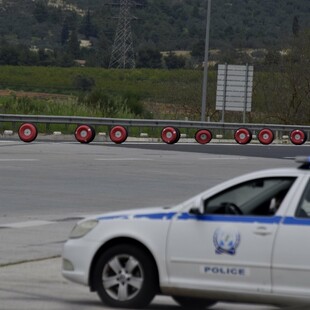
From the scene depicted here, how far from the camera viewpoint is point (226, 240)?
33.0 feet

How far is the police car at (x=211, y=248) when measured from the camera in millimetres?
9883

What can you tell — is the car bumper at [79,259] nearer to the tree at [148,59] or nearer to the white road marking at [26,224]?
the white road marking at [26,224]

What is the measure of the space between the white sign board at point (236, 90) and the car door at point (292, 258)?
45.8 m

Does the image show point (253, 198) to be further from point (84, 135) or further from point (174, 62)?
point (174, 62)

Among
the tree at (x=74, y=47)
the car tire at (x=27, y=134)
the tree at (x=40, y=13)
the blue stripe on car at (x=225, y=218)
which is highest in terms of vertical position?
the tree at (x=40, y=13)

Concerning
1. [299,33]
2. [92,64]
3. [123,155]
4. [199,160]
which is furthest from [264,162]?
[92,64]

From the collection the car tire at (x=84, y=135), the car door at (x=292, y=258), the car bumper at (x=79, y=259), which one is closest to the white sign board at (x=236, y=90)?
the car tire at (x=84, y=135)

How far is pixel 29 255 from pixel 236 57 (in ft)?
273

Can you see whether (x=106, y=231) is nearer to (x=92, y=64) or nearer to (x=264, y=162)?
(x=264, y=162)

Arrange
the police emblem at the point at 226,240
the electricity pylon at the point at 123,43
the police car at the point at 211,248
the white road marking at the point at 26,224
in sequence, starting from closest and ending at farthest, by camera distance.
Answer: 1. the police car at the point at 211,248
2. the police emblem at the point at 226,240
3. the white road marking at the point at 26,224
4. the electricity pylon at the point at 123,43

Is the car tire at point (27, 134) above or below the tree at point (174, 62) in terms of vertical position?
below

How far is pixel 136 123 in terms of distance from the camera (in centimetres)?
4497

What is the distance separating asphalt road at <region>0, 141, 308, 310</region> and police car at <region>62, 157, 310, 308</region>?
0.43m

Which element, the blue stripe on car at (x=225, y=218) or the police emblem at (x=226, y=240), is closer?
the blue stripe on car at (x=225, y=218)
